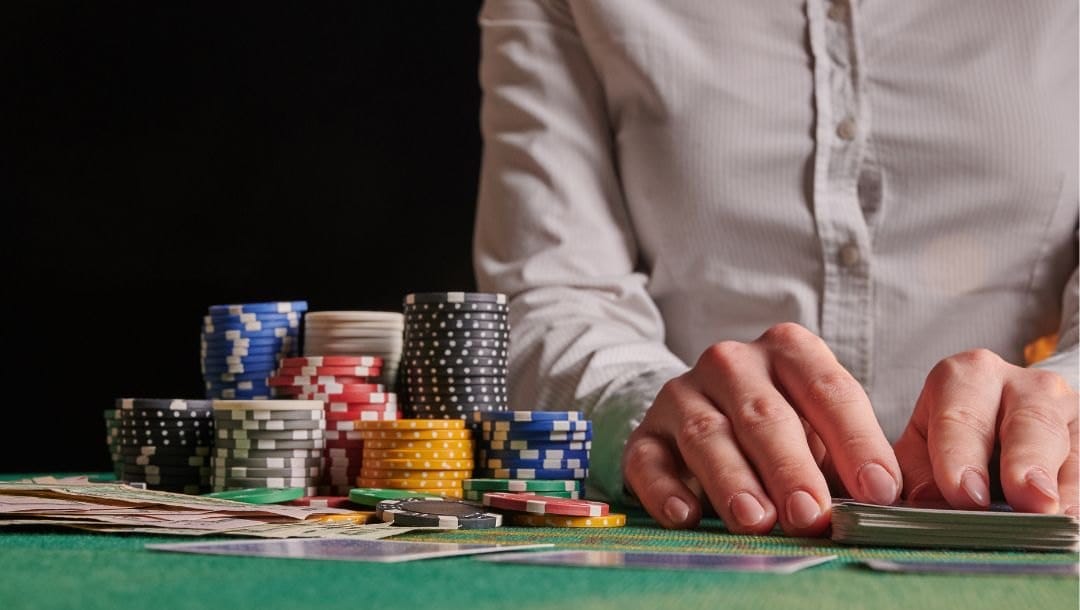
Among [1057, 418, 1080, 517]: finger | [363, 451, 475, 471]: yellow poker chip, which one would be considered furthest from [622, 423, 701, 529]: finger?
[1057, 418, 1080, 517]: finger

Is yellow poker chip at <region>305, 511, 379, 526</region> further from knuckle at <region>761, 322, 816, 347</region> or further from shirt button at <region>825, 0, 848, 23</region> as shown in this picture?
shirt button at <region>825, 0, 848, 23</region>

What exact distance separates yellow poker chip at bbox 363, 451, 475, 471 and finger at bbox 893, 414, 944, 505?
72 cm

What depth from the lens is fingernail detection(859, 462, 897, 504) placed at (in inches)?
58.9

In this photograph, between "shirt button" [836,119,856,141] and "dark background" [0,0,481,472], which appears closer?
"shirt button" [836,119,856,141]

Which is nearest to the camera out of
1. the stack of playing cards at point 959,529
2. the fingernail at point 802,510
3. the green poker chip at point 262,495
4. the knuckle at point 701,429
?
the stack of playing cards at point 959,529

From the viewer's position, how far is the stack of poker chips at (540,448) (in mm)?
1987

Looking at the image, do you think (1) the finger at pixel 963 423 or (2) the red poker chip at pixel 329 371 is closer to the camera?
(1) the finger at pixel 963 423

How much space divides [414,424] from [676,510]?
0.58 meters

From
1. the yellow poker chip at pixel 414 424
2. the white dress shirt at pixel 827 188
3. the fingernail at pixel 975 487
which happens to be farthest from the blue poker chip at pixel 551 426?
the fingernail at pixel 975 487

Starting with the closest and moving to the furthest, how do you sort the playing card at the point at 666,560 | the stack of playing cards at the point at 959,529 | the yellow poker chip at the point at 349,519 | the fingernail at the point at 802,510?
the playing card at the point at 666,560 < the stack of playing cards at the point at 959,529 < the fingernail at the point at 802,510 < the yellow poker chip at the point at 349,519

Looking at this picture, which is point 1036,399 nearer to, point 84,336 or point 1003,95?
point 1003,95

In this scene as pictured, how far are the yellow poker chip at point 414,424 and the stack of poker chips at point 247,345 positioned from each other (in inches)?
26.6

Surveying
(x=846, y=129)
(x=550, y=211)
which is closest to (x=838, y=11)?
(x=846, y=129)

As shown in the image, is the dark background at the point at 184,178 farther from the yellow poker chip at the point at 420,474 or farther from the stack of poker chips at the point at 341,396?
the yellow poker chip at the point at 420,474
